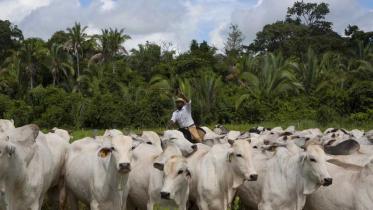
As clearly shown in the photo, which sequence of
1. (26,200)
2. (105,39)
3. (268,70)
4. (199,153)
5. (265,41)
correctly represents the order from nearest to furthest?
(26,200) → (199,153) → (268,70) → (105,39) → (265,41)

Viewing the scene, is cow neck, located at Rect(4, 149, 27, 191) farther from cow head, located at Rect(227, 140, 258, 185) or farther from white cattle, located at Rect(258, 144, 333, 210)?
white cattle, located at Rect(258, 144, 333, 210)

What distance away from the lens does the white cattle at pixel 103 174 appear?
6.97 meters

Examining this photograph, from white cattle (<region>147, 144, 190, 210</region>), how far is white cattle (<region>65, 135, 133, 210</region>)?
391mm

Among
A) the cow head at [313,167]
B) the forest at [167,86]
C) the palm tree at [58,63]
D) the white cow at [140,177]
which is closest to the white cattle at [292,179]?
the cow head at [313,167]

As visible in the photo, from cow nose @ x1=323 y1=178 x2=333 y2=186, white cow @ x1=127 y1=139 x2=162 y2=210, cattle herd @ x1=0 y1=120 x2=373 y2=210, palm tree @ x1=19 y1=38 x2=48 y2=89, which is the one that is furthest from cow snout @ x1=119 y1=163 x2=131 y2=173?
palm tree @ x1=19 y1=38 x2=48 y2=89

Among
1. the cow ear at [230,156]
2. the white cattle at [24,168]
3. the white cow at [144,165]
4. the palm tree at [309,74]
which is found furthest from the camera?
the palm tree at [309,74]

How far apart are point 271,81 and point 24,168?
25.5 m

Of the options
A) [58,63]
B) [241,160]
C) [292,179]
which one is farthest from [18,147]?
[58,63]

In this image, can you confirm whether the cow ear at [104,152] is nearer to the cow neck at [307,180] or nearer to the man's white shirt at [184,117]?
the cow neck at [307,180]

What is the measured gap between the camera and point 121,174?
7.22 meters

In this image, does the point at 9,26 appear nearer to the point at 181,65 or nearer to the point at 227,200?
the point at 181,65

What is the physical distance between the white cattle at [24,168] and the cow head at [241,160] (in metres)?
2.48

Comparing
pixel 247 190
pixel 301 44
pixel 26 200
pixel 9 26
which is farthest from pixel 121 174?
pixel 9 26

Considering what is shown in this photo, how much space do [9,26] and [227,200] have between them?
1932 inches
